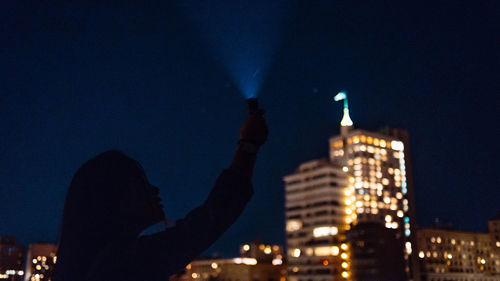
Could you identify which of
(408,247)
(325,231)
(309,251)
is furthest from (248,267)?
(408,247)

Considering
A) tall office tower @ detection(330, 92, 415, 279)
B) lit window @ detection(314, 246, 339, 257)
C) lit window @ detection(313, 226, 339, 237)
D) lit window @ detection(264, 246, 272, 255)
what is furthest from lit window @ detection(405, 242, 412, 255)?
lit window @ detection(264, 246, 272, 255)

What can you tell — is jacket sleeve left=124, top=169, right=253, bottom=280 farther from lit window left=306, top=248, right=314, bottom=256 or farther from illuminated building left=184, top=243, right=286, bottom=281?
illuminated building left=184, top=243, right=286, bottom=281

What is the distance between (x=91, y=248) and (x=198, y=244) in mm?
795

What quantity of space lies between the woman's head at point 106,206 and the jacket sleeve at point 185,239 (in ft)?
0.62

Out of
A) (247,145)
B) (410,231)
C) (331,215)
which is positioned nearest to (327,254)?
(331,215)

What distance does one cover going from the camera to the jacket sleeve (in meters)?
3.13

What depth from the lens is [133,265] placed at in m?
3.18

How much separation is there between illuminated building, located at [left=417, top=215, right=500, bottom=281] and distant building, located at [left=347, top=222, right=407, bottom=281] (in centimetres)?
2176

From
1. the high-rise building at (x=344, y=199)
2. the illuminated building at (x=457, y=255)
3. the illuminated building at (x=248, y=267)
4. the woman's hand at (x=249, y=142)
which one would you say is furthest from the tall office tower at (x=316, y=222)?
the woman's hand at (x=249, y=142)

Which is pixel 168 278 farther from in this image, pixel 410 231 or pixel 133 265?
pixel 410 231

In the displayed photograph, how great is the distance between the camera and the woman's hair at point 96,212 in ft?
10.9

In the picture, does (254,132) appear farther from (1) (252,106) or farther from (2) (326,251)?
(2) (326,251)

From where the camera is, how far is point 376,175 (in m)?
106

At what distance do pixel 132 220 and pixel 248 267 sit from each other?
343 feet
